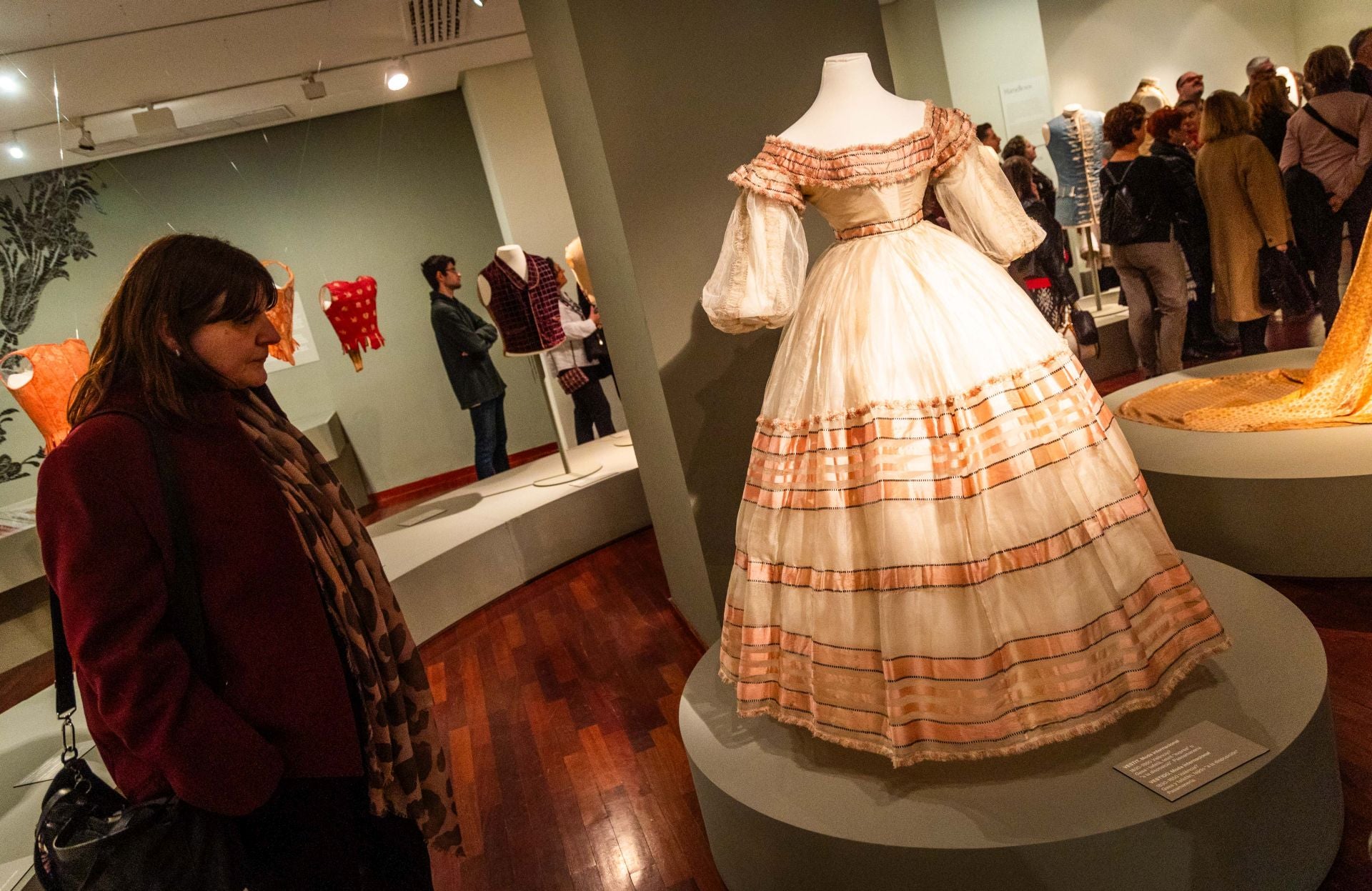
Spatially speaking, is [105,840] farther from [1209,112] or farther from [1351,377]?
[1209,112]

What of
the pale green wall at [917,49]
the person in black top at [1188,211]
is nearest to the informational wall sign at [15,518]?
the person in black top at [1188,211]

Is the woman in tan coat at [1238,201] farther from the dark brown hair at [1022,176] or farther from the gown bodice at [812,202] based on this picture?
the gown bodice at [812,202]

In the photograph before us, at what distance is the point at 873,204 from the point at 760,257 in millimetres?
265

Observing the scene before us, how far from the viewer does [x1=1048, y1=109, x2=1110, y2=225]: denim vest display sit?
17.4 feet

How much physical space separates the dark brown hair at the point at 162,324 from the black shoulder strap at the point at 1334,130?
4.58 m

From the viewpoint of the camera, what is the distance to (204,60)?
3859mm

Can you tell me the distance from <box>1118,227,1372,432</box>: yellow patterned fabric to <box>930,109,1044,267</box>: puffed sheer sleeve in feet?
4.96

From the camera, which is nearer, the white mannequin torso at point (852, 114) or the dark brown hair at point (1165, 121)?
the white mannequin torso at point (852, 114)

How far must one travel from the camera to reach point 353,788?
A: 4.73 ft

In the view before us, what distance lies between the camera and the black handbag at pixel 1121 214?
4.53 m

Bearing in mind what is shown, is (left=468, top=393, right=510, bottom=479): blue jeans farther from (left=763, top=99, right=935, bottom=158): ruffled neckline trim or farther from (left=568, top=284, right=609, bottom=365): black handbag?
(left=763, top=99, right=935, bottom=158): ruffled neckline trim

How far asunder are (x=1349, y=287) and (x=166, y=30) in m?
4.37

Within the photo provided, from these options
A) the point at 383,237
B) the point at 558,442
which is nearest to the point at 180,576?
the point at 558,442

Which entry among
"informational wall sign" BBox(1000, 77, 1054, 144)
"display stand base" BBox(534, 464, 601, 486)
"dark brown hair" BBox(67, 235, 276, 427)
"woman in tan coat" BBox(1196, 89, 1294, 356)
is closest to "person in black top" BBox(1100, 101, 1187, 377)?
"woman in tan coat" BBox(1196, 89, 1294, 356)
